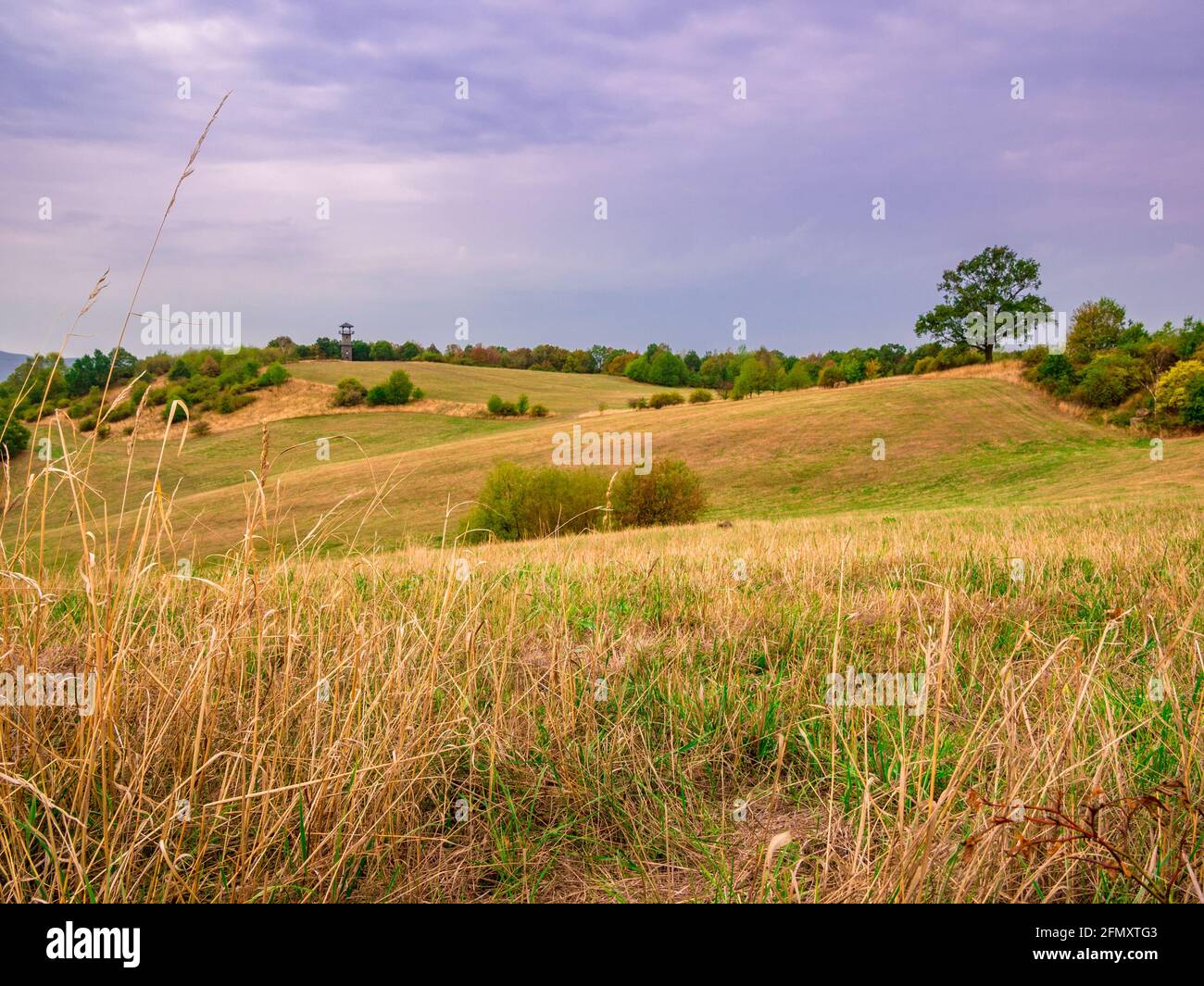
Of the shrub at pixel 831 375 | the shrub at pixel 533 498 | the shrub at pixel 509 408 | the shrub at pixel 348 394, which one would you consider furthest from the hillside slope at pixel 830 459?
the shrub at pixel 348 394

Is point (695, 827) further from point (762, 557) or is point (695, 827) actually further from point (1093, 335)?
point (1093, 335)

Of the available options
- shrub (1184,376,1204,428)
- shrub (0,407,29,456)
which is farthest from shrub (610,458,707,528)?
shrub (1184,376,1204,428)

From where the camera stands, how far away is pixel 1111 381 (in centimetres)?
5234

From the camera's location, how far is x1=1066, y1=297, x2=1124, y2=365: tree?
219 ft

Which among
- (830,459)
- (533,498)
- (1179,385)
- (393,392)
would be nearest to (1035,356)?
(1179,385)

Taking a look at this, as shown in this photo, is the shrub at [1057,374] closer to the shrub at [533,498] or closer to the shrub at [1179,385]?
the shrub at [1179,385]

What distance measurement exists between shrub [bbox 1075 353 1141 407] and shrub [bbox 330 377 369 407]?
69962mm

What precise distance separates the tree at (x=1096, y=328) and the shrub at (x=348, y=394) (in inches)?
2789

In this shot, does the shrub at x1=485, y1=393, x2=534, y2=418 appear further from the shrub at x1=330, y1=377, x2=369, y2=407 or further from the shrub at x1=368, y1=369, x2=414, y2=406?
the shrub at x1=330, y1=377, x2=369, y2=407

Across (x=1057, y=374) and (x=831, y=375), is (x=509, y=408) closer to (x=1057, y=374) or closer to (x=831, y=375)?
(x=831, y=375)

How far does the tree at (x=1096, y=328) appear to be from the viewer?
6675 cm

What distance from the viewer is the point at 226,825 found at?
74.1 inches
